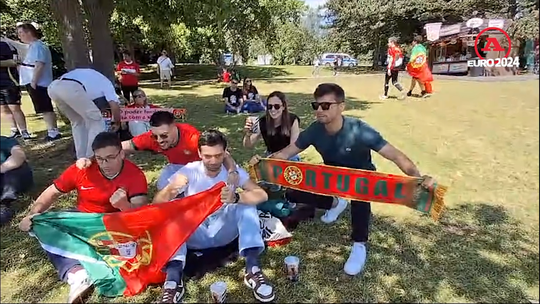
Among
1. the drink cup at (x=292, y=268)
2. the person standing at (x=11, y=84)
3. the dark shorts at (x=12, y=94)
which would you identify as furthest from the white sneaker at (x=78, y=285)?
the dark shorts at (x=12, y=94)

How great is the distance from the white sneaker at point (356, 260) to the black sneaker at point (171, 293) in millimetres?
1128

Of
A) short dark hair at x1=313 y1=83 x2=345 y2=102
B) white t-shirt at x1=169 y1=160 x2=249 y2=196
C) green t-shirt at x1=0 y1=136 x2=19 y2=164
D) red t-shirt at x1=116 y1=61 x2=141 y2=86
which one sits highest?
red t-shirt at x1=116 y1=61 x2=141 y2=86

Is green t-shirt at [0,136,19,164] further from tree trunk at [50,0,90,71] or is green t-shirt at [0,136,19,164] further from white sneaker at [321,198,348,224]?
tree trunk at [50,0,90,71]

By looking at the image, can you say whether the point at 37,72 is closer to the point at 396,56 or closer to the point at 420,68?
the point at 396,56

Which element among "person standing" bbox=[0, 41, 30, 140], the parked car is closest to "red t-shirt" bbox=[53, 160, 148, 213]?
"person standing" bbox=[0, 41, 30, 140]

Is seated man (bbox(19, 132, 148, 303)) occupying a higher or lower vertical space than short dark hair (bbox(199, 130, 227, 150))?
lower

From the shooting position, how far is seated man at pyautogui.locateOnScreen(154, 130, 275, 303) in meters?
2.52

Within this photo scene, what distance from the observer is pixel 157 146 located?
10.8ft

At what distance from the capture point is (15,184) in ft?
11.6

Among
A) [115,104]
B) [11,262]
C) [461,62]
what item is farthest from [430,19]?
[11,262]

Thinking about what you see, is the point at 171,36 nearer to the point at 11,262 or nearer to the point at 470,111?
the point at 470,111

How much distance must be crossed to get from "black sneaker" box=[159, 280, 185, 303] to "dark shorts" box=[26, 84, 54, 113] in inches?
182

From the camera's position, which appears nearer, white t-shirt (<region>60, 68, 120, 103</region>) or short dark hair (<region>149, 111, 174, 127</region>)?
short dark hair (<region>149, 111, 174, 127</region>)

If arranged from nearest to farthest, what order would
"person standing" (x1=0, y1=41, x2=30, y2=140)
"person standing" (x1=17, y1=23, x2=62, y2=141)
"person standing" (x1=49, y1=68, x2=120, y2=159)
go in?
"person standing" (x1=49, y1=68, x2=120, y2=159), "person standing" (x1=0, y1=41, x2=30, y2=140), "person standing" (x1=17, y1=23, x2=62, y2=141)
